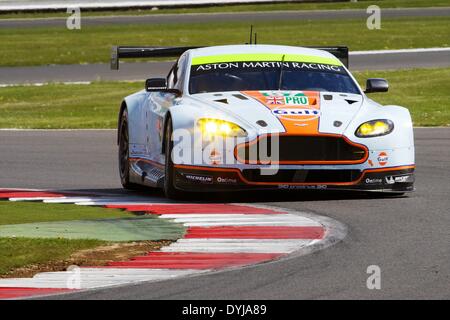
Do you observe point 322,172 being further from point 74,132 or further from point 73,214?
point 74,132

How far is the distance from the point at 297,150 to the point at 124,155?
297cm

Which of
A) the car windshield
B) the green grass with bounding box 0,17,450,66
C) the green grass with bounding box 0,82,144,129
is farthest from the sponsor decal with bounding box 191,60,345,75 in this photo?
the green grass with bounding box 0,17,450,66

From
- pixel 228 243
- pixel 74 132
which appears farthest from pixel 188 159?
pixel 74 132

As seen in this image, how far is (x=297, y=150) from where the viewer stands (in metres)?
11.3

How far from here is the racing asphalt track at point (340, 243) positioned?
7.08 meters

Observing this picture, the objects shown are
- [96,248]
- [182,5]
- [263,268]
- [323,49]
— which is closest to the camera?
[263,268]

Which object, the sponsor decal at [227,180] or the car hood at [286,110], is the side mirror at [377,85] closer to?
the car hood at [286,110]

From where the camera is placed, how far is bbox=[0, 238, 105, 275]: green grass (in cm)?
817

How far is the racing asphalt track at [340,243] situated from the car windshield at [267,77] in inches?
38.8

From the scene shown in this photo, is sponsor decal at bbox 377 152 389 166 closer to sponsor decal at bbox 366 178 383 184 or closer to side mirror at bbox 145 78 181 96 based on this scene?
sponsor decal at bbox 366 178 383 184

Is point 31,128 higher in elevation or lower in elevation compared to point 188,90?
lower
